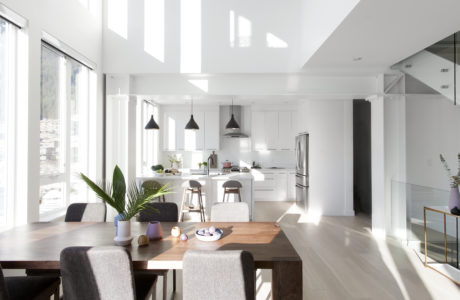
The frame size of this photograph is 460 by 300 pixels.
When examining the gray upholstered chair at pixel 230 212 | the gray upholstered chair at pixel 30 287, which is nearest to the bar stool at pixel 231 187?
the gray upholstered chair at pixel 230 212

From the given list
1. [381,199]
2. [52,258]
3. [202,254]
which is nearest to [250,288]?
[202,254]

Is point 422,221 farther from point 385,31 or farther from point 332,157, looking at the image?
point 385,31

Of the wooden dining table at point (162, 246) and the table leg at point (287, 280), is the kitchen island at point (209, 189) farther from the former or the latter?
the table leg at point (287, 280)

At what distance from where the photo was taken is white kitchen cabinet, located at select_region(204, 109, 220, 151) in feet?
25.6

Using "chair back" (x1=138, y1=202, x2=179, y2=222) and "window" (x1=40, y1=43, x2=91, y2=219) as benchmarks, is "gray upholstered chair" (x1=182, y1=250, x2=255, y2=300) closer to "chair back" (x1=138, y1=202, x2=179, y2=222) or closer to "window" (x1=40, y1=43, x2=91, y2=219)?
"chair back" (x1=138, y1=202, x2=179, y2=222)

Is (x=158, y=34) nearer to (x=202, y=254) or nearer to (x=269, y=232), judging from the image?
(x=269, y=232)

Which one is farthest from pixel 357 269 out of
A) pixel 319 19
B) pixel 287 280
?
pixel 319 19

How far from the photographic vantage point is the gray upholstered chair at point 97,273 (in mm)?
1511

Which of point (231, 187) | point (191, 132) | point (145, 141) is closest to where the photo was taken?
point (231, 187)

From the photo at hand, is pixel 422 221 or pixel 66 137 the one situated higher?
pixel 66 137

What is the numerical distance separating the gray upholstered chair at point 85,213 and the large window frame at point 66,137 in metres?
0.49

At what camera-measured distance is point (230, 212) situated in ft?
9.26

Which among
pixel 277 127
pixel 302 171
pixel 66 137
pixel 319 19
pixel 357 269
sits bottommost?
pixel 357 269

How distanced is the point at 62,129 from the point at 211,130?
4.37 metres
